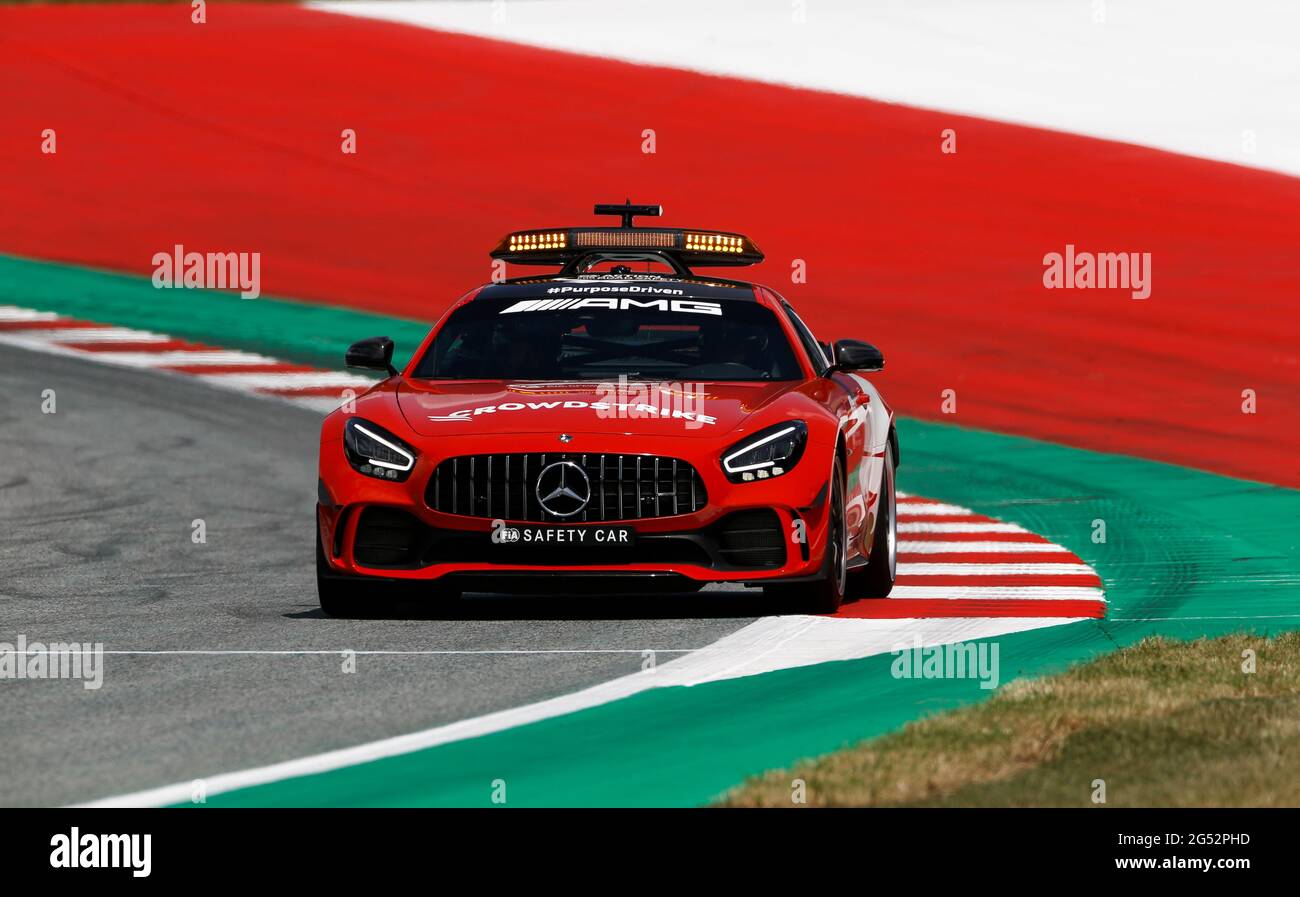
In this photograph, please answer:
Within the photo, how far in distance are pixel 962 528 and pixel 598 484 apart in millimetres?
5584

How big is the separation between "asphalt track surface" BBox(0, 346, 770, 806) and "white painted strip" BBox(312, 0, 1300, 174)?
1469 centimetres

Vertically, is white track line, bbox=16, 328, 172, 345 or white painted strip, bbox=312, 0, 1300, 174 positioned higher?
white painted strip, bbox=312, 0, 1300, 174

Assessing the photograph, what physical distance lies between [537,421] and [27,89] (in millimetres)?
24059

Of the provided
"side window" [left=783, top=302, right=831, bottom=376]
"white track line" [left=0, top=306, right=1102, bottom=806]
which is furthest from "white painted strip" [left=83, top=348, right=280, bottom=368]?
"side window" [left=783, top=302, right=831, bottom=376]

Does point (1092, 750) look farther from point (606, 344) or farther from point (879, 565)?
point (606, 344)

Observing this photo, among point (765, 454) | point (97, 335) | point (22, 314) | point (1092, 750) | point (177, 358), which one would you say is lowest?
point (1092, 750)

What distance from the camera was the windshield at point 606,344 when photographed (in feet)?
38.0

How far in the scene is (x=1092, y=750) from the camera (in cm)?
721

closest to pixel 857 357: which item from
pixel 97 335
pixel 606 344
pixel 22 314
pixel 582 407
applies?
pixel 606 344

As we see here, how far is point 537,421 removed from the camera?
1055 cm

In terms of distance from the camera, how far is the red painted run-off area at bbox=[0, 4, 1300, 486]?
2291 cm

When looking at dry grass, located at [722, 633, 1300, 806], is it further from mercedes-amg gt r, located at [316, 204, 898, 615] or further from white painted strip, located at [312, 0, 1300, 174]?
white painted strip, located at [312, 0, 1300, 174]

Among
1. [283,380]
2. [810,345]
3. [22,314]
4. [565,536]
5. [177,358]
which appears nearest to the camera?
[565,536]
